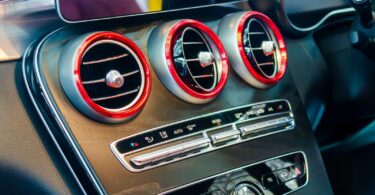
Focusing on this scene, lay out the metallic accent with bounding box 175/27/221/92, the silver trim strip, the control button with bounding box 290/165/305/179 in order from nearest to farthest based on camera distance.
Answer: the metallic accent with bounding box 175/27/221/92 → the control button with bounding box 290/165/305/179 → the silver trim strip

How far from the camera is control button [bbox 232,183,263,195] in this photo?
798mm

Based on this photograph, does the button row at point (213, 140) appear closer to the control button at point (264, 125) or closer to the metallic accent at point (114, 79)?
the control button at point (264, 125)

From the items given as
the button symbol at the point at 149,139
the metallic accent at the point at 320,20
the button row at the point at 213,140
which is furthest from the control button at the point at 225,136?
the metallic accent at the point at 320,20

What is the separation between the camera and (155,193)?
711 millimetres

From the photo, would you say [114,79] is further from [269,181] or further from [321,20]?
[321,20]

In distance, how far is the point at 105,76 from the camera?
2.30 feet

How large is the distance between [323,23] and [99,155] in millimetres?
667

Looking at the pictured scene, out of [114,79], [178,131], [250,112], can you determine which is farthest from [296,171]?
[114,79]

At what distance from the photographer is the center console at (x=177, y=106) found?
69cm

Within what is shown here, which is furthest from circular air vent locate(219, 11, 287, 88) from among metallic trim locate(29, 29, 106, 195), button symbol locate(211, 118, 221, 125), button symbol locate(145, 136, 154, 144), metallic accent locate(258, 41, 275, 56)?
metallic trim locate(29, 29, 106, 195)

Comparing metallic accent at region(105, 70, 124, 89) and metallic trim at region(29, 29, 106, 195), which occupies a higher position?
metallic accent at region(105, 70, 124, 89)

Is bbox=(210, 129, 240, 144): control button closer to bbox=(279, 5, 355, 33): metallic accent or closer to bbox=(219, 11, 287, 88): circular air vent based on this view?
bbox=(219, 11, 287, 88): circular air vent

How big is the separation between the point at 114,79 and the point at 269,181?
0.34m

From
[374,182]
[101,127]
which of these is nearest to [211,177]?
[101,127]
